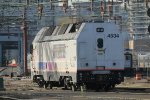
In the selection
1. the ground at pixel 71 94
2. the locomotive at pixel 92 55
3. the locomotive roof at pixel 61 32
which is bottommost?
the ground at pixel 71 94

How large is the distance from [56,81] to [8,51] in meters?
124

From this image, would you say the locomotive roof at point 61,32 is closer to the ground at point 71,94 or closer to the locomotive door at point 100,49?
the locomotive door at point 100,49

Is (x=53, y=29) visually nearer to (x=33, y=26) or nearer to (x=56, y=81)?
(x=56, y=81)

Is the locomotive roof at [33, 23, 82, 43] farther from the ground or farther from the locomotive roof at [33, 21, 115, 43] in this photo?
the ground

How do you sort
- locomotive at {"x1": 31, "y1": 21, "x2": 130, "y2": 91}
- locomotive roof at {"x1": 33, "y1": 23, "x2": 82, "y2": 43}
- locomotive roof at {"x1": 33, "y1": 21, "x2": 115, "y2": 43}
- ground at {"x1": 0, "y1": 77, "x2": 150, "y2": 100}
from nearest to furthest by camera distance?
1. ground at {"x1": 0, "y1": 77, "x2": 150, "y2": 100}
2. locomotive at {"x1": 31, "y1": 21, "x2": 130, "y2": 91}
3. locomotive roof at {"x1": 33, "y1": 21, "x2": 115, "y2": 43}
4. locomotive roof at {"x1": 33, "y1": 23, "x2": 82, "y2": 43}

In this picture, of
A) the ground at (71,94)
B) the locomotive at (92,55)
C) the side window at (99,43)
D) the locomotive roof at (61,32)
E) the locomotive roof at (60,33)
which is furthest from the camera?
the locomotive roof at (60,33)

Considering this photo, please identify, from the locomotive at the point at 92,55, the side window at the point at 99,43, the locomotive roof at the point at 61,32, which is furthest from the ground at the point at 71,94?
the locomotive roof at the point at 61,32

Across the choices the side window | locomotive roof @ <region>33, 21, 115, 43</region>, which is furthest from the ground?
locomotive roof @ <region>33, 21, 115, 43</region>

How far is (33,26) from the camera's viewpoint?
343ft

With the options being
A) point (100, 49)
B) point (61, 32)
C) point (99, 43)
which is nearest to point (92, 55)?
point (100, 49)

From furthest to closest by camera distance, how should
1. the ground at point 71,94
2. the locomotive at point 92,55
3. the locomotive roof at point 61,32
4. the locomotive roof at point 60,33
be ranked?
1. the locomotive roof at point 60,33
2. the locomotive roof at point 61,32
3. the locomotive at point 92,55
4. the ground at point 71,94

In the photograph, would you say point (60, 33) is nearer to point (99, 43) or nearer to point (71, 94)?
point (99, 43)

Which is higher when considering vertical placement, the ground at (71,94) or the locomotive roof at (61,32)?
the locomotive roof at (61,32)

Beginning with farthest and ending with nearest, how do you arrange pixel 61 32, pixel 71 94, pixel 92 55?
pixel 61 32, pixel 92 55, pixel 71 94
